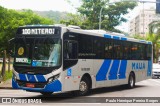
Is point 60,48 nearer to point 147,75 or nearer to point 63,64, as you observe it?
point 63,64

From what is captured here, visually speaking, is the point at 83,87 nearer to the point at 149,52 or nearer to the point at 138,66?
the point at 138,66

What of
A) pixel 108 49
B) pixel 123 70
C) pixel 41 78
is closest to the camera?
pixel 41 78

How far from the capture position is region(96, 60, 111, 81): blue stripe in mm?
19078

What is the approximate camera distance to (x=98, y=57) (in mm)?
18969

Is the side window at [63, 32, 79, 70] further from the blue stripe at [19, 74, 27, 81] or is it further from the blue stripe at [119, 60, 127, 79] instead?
the blue stripe at [119, 60, 127, 79]

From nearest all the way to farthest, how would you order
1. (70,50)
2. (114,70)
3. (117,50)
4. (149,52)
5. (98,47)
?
1. (70,50)
2. (98,47)
3. (114,70)
4. (117,50)
5. (149,52)

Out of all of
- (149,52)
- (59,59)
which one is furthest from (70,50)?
(149,52)

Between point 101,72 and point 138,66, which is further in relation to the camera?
point 138,66

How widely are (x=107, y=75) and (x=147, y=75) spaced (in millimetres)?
7349

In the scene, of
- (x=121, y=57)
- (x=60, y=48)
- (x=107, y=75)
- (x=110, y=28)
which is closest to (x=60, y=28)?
(x=60, y=48)

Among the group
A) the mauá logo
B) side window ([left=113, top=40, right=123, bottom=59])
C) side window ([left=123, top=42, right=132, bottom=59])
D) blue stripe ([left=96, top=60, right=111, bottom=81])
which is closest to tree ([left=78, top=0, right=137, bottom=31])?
the mauá logo

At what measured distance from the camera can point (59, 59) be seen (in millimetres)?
15711

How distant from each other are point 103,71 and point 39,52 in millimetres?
4764

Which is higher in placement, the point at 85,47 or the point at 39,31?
the point at 39,31
